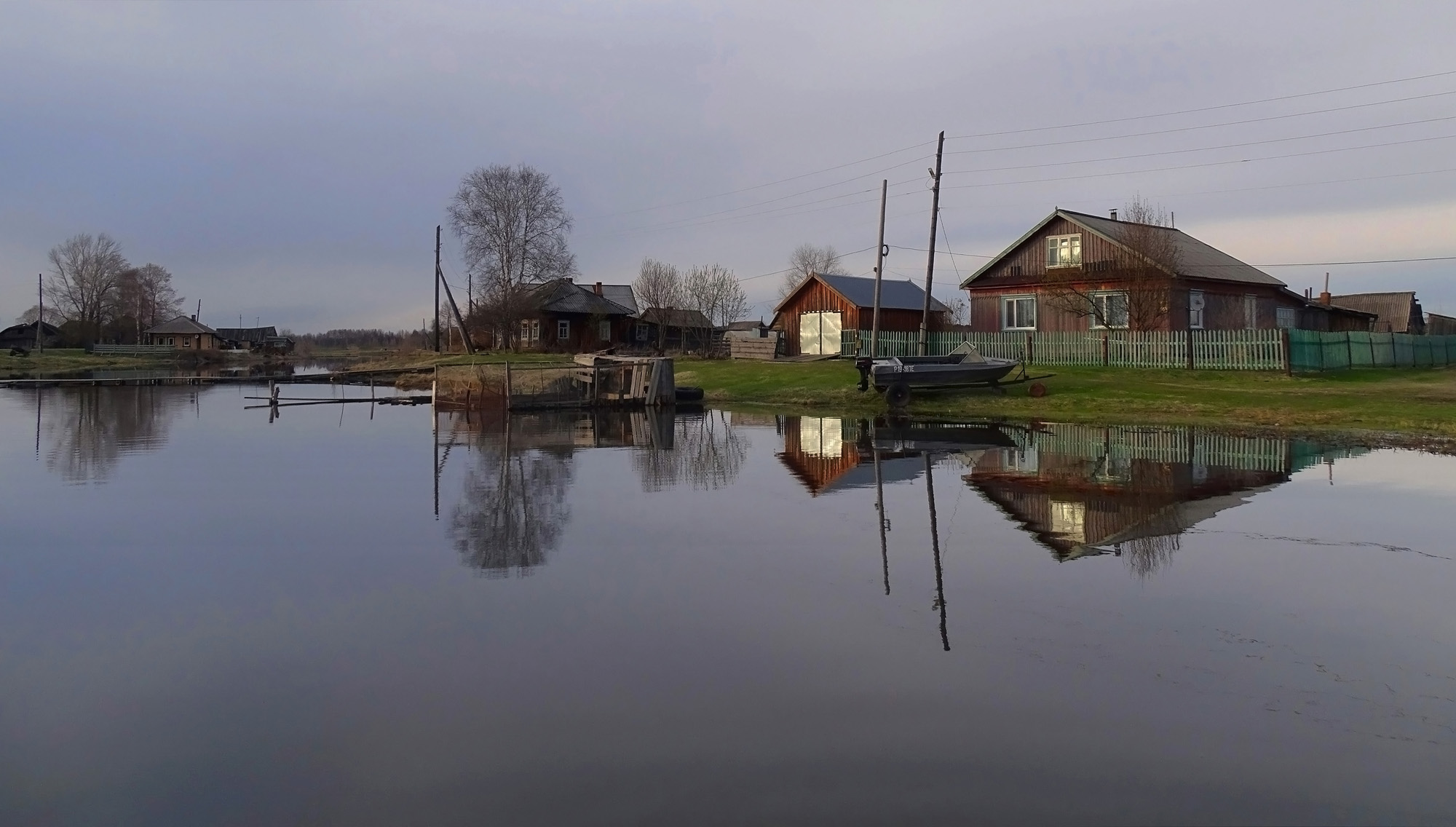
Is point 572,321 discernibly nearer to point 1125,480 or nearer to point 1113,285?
point 1113,285

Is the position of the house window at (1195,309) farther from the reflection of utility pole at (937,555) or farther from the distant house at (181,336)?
the distant house at (181,336)

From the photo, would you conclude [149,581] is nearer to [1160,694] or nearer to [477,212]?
[1160,694]

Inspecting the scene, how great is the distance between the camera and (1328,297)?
68562 mm

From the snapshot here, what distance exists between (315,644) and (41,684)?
1.80 meters

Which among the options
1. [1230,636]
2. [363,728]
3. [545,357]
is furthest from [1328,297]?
[363,728]

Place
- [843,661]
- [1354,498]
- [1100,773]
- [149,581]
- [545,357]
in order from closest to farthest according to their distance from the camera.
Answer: [1100,773], [843,661], [149,581], [1354,498], [545,357]

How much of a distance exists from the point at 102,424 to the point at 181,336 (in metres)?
101

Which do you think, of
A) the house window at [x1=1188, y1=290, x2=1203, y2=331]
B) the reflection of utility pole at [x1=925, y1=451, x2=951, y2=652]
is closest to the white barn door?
the house window at [x1=1188, y1=290, x2=1203, y2=331]

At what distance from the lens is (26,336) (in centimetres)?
11112

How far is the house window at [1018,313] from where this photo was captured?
147ft

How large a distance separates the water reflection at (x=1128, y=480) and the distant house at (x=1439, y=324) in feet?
206

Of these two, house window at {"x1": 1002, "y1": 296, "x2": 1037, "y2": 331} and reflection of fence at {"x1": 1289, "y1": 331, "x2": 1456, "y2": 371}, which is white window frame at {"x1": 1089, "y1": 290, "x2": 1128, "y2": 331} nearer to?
house window at {"x1": 1002, "y1": 296, "x2": 1037, "y2": 331}

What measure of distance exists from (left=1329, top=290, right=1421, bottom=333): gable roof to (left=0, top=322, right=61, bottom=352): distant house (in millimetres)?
119530

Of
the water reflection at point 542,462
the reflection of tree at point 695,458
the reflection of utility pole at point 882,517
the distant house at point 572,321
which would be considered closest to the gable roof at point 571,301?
the distant house at point 572,321
